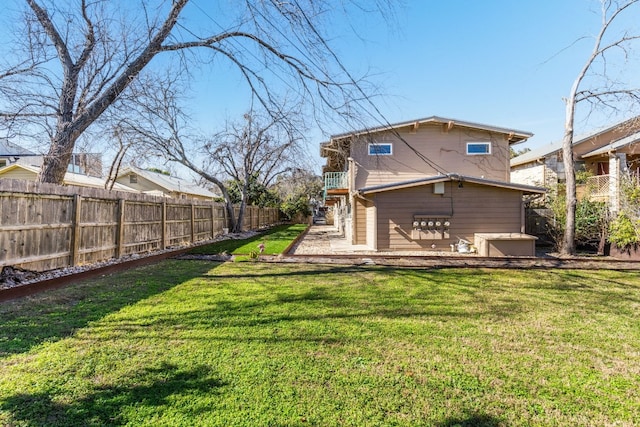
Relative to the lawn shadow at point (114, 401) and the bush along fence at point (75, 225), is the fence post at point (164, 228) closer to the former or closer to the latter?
the bush along fence at point (75, 225)

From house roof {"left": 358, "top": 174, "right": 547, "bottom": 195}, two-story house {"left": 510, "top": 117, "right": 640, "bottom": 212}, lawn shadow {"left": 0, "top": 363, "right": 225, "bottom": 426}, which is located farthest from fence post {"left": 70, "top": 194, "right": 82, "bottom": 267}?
two-story house {"left": 510, "top": 117, "right": 640, "bottom": 212}

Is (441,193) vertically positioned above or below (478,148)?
below

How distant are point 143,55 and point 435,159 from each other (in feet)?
39.6

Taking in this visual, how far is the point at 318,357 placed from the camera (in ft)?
10.2

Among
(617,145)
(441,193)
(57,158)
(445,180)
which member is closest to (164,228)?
(57,158)

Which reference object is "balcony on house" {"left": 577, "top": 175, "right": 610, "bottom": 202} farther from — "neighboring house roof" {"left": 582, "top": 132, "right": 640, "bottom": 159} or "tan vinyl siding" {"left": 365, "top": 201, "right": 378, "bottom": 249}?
"tan vinyl siding" {"left": 365, "top": 201, "right": 378, "bottom": 249}

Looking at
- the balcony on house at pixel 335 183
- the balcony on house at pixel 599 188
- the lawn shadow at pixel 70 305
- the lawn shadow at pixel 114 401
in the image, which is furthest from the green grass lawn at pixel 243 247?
the balcony on house at pixel 599 188

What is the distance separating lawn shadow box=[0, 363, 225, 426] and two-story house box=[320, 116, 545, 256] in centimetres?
689

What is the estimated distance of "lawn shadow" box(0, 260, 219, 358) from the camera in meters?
3.51

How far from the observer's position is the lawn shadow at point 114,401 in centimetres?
217

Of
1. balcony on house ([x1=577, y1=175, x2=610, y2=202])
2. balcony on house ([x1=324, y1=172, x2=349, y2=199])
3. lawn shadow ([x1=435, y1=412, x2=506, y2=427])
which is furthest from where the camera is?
balcony on house ([x1=324, y1=172, x2=349, y2=199])

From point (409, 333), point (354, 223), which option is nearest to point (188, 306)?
point (409, 333)

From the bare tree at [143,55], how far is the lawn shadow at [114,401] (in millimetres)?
4484

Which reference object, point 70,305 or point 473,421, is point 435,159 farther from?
point 473,421
